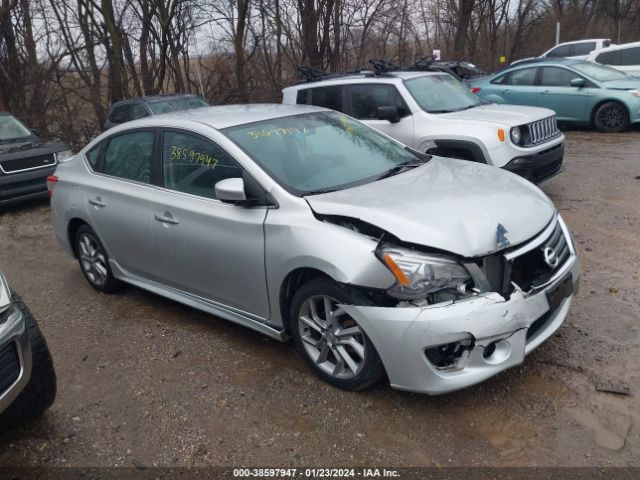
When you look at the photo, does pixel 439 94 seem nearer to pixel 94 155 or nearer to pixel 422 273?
pixel 94 155

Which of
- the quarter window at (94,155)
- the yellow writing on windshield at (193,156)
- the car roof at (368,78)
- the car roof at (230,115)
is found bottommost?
the quarter window at (94,155)

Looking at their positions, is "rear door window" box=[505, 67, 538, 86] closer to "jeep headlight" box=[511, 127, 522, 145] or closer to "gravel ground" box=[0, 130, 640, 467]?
"jeep headlight" box=[511, 127, 522, 145]

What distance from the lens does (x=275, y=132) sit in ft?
13.8

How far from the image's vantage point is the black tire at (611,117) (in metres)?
11.5

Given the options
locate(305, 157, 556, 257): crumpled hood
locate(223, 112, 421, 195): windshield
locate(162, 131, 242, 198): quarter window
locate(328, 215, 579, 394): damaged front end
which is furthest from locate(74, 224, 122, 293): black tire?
locate(328, 215, 579, 394): damaged front end

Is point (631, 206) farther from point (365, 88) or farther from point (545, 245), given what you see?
point (545, 245)

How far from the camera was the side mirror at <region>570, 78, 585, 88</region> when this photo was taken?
11.6 m

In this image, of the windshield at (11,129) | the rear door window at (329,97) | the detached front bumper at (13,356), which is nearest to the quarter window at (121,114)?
the windshield at (11,129)

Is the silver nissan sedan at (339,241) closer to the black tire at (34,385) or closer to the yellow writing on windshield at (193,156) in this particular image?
the yellow writing on windshield at (193,156)

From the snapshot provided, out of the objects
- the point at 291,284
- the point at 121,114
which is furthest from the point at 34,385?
the point at 121,114

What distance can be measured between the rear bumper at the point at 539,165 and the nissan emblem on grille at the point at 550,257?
3241 mm

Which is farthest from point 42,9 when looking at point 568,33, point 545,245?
point 568,33

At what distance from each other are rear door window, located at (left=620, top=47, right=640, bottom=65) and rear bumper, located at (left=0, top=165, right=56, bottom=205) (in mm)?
13235

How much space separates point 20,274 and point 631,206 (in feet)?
22.9
